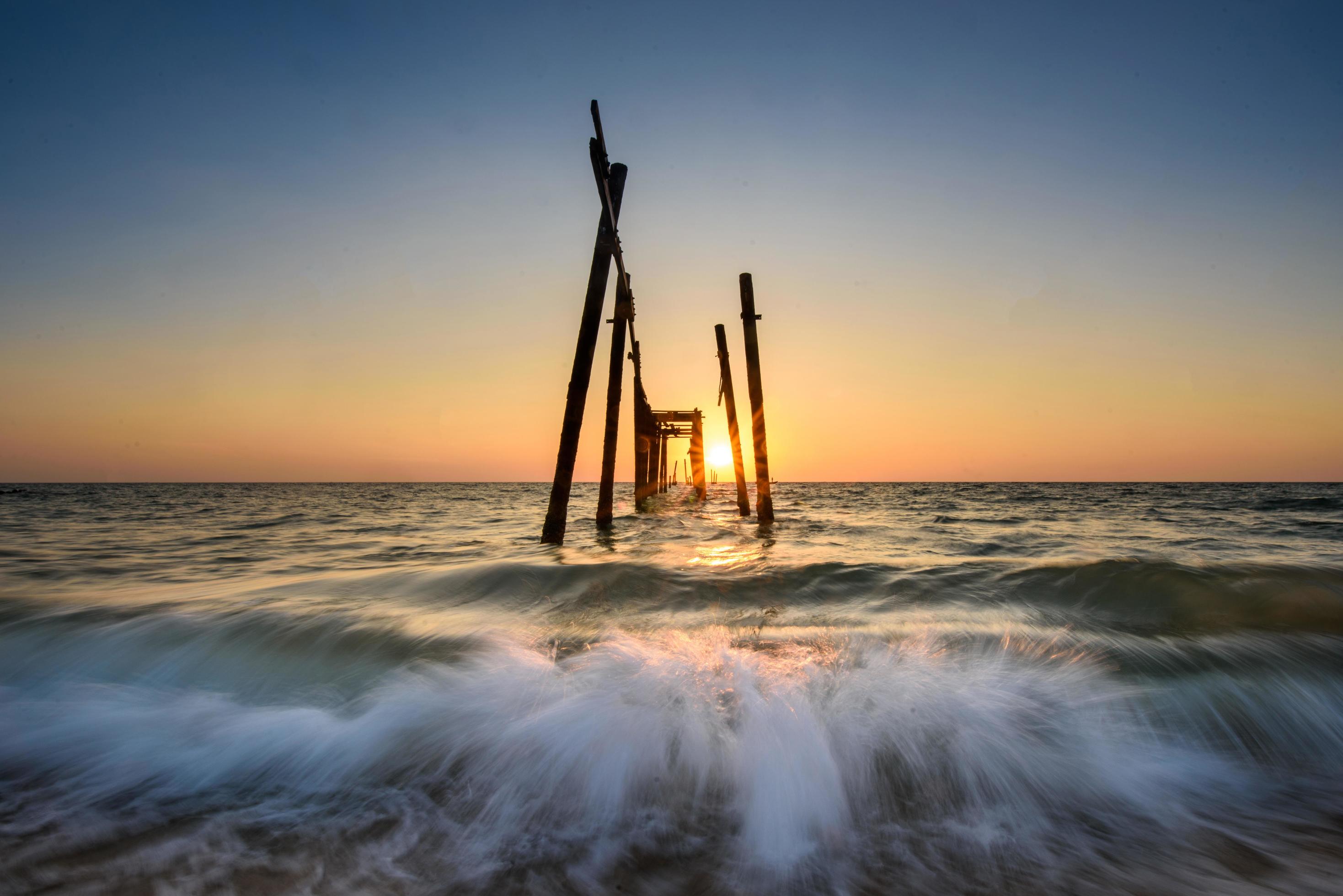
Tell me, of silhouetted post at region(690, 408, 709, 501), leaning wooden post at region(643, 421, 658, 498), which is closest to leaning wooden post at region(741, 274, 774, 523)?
leaning wooden post at region(643, 421, 658, 498)

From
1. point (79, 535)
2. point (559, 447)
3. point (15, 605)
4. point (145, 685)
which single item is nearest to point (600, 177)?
point (559, 447)

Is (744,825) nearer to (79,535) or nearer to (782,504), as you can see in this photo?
(79,535)

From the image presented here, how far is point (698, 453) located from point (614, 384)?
18021 mm

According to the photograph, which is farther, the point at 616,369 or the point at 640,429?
the point at 640,429

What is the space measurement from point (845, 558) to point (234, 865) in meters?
6.72

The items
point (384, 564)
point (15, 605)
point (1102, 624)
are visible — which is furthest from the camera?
point (384, 564)

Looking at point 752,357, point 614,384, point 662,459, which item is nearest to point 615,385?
point 614,384

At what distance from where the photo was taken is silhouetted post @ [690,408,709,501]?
85.8ft

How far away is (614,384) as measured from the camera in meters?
11.3

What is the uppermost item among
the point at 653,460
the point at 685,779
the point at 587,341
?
the point at 587,341

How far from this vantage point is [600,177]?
7.25 metres

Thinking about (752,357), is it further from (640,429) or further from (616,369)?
(640,429)

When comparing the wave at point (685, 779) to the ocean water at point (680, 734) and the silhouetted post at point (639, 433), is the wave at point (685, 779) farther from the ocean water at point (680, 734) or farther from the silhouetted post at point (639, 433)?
the silhouetted post at point (639, 433)

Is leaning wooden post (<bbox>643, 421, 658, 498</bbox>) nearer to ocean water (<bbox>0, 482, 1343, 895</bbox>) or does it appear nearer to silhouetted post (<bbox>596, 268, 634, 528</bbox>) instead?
silhouetted post (<bbox>596, 268, 634, 528</bbox>)
